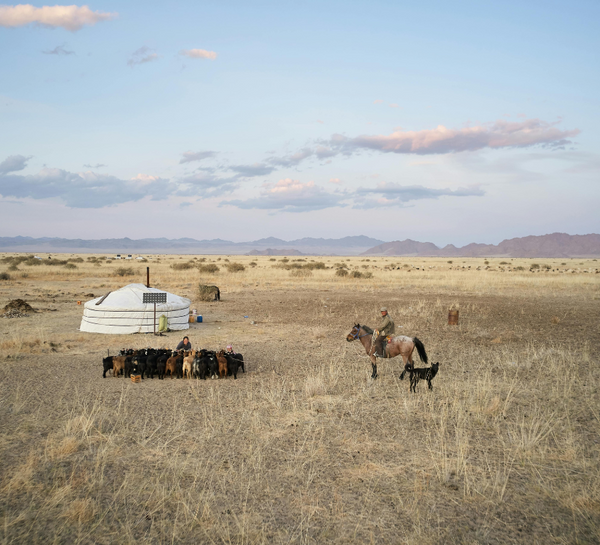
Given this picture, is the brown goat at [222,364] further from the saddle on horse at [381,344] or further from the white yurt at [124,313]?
the white yurt at [124,313]

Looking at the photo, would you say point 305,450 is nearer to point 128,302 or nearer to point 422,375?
point 422,375

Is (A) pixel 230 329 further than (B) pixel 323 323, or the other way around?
(B) pixel 323 323

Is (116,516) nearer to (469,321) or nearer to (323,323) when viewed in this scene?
(323,323)

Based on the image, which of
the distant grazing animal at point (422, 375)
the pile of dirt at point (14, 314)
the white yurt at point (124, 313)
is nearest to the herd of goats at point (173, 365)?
the distant grazing animal at point (422, 375)

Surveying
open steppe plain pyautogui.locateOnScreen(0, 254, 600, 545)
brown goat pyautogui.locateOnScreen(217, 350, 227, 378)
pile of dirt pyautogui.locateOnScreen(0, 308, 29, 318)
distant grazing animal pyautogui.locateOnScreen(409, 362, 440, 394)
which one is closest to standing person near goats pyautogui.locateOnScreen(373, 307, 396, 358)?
open steppe plain pyautogui.locateOnScreen(0, 254, 600, 545)

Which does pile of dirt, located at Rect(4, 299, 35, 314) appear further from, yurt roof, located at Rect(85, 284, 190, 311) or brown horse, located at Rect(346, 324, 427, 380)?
brown horse, located at Rect(346, 324, 427, 380)

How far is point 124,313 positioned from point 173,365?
20.7ft

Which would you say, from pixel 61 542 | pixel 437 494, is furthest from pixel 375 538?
pixel 61 542

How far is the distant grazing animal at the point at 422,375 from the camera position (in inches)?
352

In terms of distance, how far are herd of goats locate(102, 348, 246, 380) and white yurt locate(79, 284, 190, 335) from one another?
18.1 ft

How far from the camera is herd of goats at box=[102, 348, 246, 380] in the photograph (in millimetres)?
10539

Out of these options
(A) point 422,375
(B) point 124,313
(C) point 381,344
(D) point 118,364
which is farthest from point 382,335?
(B) point 124,313

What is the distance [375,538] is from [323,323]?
1376cm

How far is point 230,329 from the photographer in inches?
679
